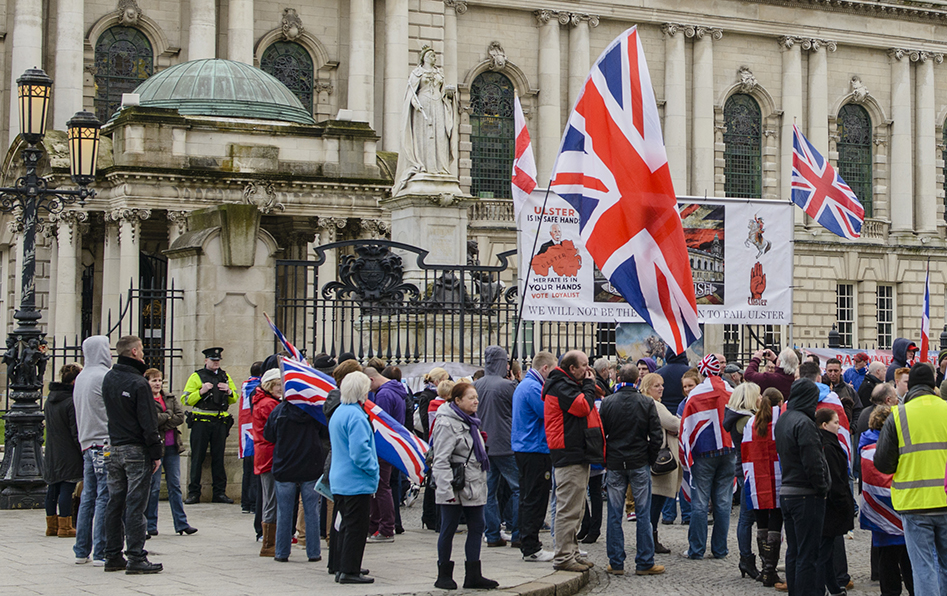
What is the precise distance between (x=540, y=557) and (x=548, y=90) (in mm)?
34140

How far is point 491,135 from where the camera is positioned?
148 feet

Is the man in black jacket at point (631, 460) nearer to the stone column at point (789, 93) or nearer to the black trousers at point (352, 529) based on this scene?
the black trousers at point (352, 529)

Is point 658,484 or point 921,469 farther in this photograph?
point 658,484

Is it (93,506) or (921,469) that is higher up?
(921,469)

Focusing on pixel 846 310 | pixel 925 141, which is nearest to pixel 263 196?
pixel 846 310

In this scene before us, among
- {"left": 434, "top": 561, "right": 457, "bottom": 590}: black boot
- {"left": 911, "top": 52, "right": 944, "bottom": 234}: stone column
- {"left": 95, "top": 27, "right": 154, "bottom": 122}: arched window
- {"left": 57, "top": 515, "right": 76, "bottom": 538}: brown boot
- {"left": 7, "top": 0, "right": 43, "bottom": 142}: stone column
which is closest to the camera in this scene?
{"left": 434, "top": 561, "right": 457, "bottom": 590}: black boot

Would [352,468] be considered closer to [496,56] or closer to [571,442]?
[571,442]

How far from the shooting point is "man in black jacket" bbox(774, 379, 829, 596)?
10234 mm

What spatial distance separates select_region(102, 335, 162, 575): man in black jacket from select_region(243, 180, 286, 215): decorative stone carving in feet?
46.7

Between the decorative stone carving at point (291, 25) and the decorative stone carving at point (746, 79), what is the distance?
55.6 feet

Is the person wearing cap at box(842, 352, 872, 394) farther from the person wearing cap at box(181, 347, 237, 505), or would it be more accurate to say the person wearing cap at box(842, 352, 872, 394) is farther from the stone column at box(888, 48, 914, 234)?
the stone column at box(888, 48, 914, 234)

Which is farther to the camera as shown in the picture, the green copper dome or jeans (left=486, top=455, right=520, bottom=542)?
Result: the green copper dome

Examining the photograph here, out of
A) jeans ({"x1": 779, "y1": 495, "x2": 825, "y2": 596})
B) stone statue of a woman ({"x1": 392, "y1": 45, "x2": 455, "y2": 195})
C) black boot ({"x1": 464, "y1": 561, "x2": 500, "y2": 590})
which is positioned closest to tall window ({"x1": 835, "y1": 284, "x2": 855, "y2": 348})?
stone statue of a woman ({"x1": 392, "y1": 45, "x2": 455, "y2": 195})

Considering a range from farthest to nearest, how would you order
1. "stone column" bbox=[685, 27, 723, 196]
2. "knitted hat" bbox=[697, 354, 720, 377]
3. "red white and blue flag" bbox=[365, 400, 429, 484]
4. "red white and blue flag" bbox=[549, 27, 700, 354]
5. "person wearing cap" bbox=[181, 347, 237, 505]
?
"stone column" bbox=[685, 27, 723, 196] < "person wearing cap" bbox=[181, 347, 237, 505] < "knitted hat" bbox=[697, 354, 720, 377] < "red white and blue flag" bbox=[549, 27, 700, 354] < "red white and blue flag" bbox=[365, 400, 429, 484]
